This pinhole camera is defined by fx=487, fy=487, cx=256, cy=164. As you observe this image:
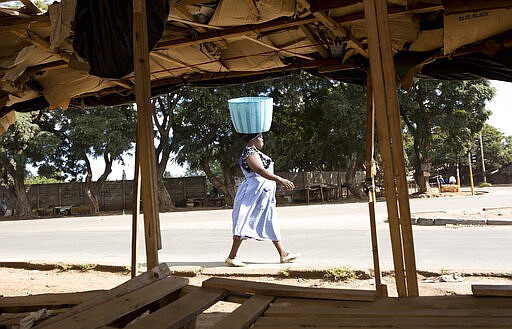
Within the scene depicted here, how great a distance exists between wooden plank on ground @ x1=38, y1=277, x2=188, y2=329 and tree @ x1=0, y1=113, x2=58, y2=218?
78.6ft

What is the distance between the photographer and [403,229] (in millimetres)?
2186

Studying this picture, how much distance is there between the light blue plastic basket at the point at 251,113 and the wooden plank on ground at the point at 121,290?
339 centimetres

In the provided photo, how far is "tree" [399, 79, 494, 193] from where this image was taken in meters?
23.3

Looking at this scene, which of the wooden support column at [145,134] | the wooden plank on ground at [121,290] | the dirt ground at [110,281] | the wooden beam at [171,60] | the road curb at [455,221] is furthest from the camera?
the road curb at [455,221]

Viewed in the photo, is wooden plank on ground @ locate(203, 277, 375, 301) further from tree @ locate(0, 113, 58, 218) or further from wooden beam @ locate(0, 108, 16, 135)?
tree @ locate(0, 113, 58, 218)

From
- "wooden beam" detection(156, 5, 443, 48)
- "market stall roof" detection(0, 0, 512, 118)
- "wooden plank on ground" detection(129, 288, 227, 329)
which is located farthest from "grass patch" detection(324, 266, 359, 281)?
"wooden plank on ground" detection(129, 288, 227, 329)

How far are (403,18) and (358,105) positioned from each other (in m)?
19.9

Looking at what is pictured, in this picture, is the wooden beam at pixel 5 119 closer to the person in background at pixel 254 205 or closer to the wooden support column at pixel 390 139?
the person in background at pixel 254 205

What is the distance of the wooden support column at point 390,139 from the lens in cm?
220

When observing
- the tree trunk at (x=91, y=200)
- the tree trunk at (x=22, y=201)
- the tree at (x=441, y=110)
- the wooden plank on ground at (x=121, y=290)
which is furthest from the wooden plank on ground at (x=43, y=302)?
the tree trunk at (x=22, y=201)

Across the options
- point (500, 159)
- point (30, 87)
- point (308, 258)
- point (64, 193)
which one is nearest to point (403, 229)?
point (30, 87)

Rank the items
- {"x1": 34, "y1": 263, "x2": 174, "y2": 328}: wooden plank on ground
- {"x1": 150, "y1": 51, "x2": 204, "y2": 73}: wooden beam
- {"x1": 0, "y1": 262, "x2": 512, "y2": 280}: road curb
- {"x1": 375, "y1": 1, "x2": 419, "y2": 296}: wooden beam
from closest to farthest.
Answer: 1. {"x1": 34, "y1": 263, "x2": 174, "y2": 328}: wooden plank on ground
2. {"x1": 375, "y1": 1, "x2": 419, "y2": 296}: wooden beam
3. {"x1": 150, "y1": 51, "x2": 204, "y2": 73}: wooden beam
4. {"x1": 0, "y1": 262, "x2": 512, "y2": 280}: road curb

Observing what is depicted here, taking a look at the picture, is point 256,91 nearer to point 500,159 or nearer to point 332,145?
point 332,145

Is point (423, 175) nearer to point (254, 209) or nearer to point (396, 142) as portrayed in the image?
point (254, 209)
